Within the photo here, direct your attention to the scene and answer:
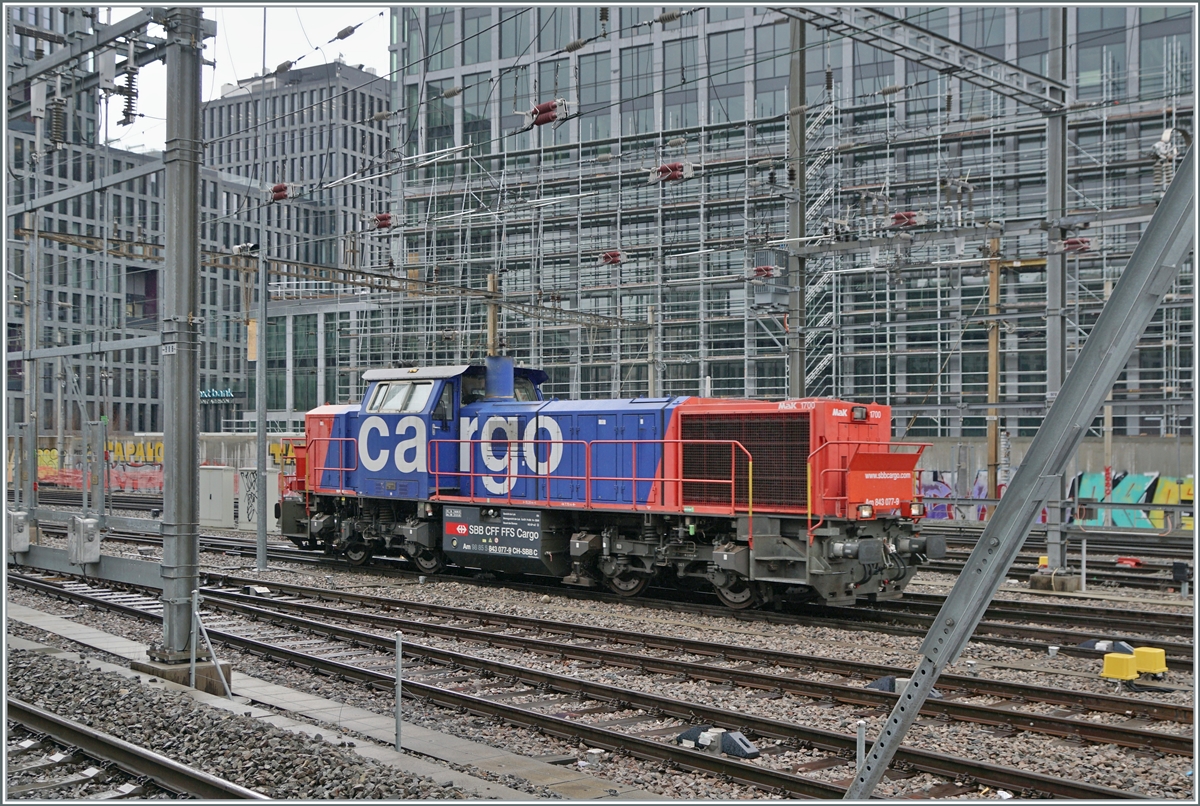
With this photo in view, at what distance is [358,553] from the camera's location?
2125cm

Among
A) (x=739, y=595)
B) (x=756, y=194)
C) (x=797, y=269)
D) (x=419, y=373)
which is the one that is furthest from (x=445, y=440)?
(x=756, y=194)

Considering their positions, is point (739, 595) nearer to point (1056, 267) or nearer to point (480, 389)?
point (480, 389)

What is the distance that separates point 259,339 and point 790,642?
11231 mm

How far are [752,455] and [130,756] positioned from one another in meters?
9.32

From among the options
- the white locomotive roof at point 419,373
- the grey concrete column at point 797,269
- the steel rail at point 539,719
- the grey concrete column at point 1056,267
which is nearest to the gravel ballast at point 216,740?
the steel rail at point 539,719

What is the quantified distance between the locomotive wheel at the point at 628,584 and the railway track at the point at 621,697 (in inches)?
111

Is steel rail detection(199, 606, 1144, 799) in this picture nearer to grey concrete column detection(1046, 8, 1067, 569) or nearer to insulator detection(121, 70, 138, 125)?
insulator detection(121, 70, 138, 125)

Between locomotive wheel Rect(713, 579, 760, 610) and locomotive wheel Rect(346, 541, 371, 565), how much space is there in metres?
8.34

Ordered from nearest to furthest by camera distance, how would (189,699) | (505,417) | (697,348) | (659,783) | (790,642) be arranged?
(659,783), (189,699), (790,642), (505,417), (697,348)

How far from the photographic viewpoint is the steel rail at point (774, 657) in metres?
9.63

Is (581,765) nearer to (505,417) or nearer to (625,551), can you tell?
(625,551)

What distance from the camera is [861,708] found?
32.4 feet

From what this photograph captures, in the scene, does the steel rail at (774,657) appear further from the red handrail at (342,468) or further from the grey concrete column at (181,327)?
the grey concrete column at (181,327)

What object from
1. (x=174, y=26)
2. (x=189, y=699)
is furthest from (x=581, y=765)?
(x=174, y=26)
